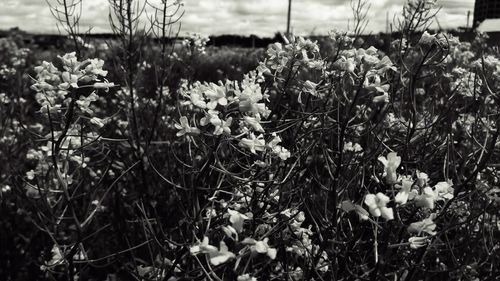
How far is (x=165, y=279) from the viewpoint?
169 cm

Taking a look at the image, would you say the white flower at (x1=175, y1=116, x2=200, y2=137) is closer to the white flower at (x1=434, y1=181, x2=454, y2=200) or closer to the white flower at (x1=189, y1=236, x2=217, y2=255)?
the white flower at (x1=189, y1=236, x2=217, y2=255)

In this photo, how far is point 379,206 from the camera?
50.6 inches

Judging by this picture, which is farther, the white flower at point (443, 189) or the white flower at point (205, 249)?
the white flower at point (443, 189)

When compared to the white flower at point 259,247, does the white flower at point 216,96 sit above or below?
above

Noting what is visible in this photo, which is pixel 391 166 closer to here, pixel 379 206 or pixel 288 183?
pixel 379 206

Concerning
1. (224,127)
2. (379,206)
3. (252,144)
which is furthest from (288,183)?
(379,206)

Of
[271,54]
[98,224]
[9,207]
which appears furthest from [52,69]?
[9,207]

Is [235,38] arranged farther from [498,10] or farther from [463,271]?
[463,271]

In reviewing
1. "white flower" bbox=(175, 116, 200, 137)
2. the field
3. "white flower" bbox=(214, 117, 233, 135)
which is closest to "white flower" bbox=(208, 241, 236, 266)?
the field

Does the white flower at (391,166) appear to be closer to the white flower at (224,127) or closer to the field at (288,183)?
the field at (288,183)

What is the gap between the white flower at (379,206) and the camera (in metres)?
1.26

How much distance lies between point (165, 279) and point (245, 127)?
1.77 ft

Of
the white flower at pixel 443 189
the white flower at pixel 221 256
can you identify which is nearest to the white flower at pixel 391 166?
the white flower at pixel 443 189

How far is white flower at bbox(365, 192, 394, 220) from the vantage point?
126 centimetres
